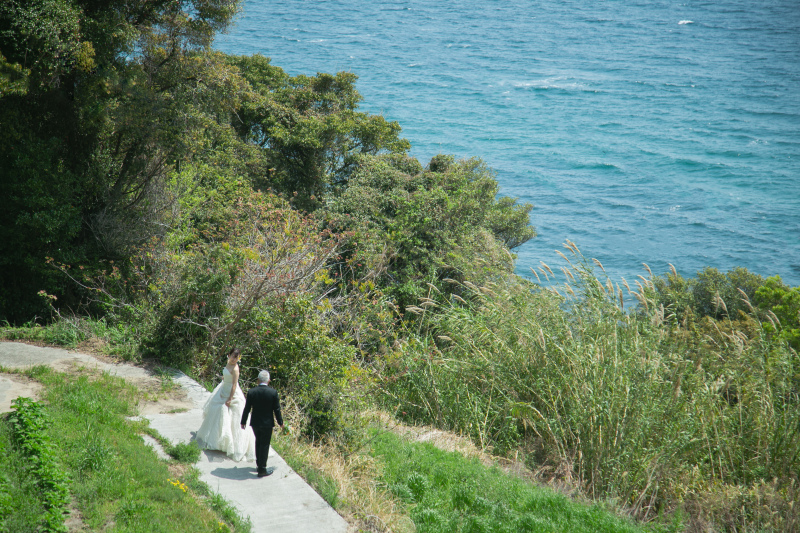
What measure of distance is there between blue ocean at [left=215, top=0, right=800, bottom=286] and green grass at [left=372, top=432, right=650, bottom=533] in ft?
102

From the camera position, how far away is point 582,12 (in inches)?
3971

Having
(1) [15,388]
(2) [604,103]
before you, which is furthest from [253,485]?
(2) [604,103]

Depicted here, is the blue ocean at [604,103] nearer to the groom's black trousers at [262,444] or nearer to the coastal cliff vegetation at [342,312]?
the coastal cliff vegetation at [342,312]

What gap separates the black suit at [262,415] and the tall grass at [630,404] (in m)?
3.65

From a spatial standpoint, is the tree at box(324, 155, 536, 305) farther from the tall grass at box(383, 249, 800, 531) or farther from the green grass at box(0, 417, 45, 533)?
the green grass at box(0, 417, 45, 533)

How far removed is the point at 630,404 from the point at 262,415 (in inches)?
200

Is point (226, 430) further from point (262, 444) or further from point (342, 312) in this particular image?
point (342, 312)

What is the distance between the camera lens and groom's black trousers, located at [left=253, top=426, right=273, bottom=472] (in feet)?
23.0

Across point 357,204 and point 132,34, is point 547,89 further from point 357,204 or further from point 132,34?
point 132,34

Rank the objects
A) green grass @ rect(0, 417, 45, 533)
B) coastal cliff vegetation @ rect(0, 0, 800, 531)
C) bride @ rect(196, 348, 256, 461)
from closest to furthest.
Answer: green grass @ rect(0, 417, 45, 533) < bride @ rect(196, 348, 256, 461) < coastal cliff vegetation @ rect(0, 0, 800, 531)

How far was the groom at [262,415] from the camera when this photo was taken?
23.0ft

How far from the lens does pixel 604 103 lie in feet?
231

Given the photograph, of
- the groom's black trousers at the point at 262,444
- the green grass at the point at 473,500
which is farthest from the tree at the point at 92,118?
the green grass at the point at 473,500

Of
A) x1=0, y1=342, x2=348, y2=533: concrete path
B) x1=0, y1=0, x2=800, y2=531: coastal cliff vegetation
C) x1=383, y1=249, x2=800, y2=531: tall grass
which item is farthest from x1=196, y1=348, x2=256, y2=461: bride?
x1=383, y1=249, x2=800, y2=531: tall grass
